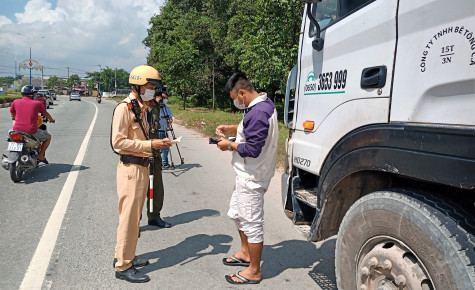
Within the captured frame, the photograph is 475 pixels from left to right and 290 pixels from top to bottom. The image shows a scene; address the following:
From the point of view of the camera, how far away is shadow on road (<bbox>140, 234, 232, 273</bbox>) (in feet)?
12.3

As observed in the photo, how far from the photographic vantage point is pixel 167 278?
3432 mm

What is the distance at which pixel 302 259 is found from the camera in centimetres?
387

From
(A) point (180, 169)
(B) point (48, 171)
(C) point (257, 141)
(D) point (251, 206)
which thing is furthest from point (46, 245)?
(A) point (180, 169)

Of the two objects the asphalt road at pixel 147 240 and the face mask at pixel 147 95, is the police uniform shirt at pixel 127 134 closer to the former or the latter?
the face mask at pixel 147 95

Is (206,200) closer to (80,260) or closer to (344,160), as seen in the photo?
(80,260)

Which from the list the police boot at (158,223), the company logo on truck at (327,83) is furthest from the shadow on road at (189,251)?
the company logo on truck at (327,83)

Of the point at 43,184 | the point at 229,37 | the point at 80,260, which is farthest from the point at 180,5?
the point at 80,260

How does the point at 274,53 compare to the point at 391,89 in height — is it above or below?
above

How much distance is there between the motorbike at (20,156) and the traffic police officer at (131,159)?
14.1 ft

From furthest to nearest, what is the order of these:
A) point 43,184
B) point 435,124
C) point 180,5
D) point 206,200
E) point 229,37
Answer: point 180,5, point 229,37, point 43,184, point 206,200, point 435,124

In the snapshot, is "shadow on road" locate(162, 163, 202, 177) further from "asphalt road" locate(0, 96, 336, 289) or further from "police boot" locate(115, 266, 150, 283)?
"police boot" locate(115, 266, 150, 283)

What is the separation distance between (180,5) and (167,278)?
38414mm

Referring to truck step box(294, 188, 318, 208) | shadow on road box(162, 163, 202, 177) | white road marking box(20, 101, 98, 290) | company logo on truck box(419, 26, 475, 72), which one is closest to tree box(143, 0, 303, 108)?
shadow on road box(162, 163, 202, 177)

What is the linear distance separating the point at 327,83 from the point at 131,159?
1.85 metres
